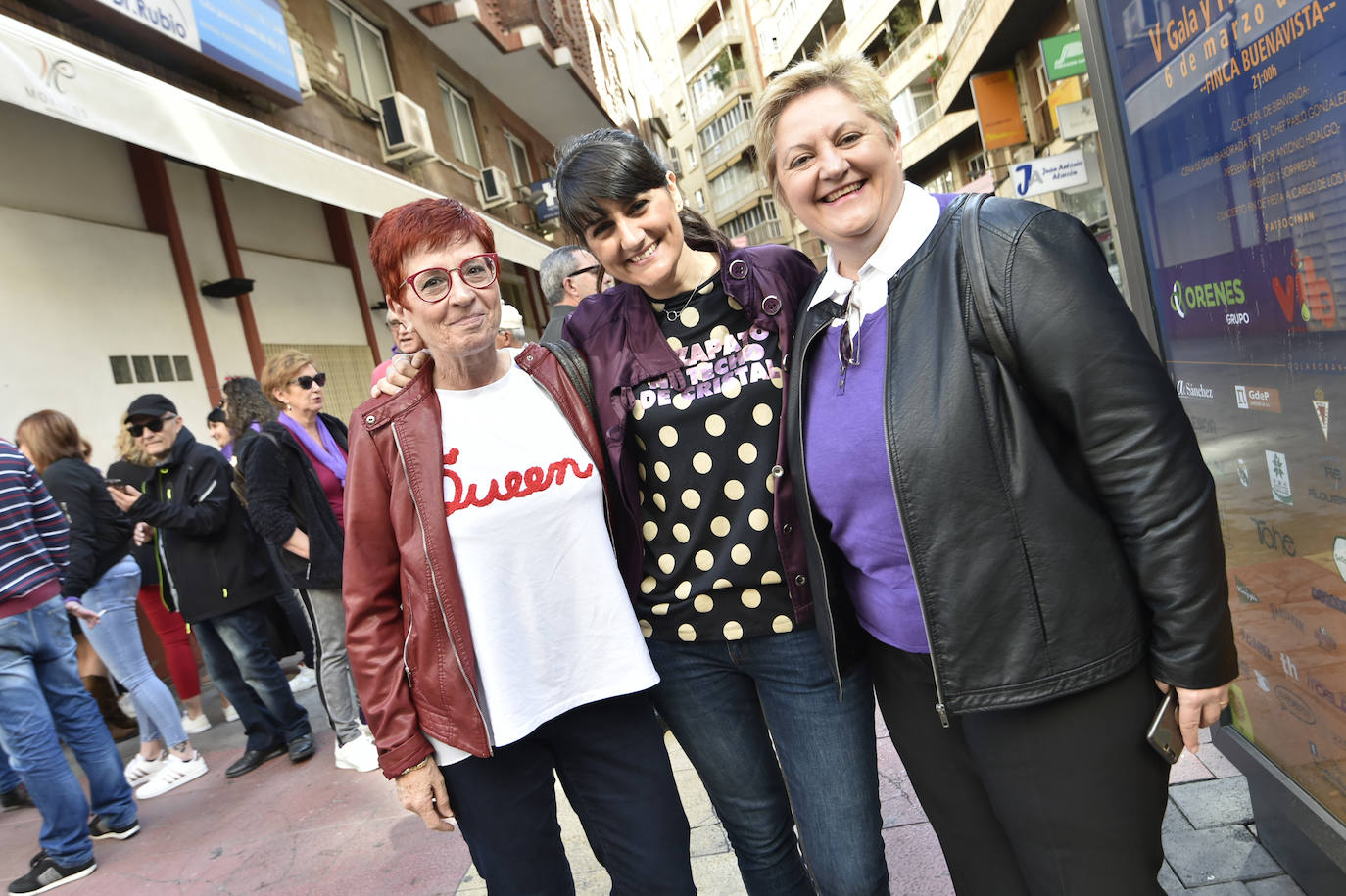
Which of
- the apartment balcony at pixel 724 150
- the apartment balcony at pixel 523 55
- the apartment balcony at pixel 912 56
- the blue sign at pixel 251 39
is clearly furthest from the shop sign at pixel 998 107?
the apartment balcony at pixel 724 150

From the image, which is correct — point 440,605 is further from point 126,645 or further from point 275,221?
point 275,221

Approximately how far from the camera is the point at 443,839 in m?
3.68

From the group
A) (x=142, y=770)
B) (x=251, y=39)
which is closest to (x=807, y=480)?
(x=142, y=770)

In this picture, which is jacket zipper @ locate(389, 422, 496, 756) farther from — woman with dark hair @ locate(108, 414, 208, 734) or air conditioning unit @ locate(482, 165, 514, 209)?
air conditioning unit @ locate(482, 165, 514, 209)

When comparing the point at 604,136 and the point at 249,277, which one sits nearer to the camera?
the point at 604,136

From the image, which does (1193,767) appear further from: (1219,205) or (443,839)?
(443,839)

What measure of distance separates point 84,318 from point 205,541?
265 cm

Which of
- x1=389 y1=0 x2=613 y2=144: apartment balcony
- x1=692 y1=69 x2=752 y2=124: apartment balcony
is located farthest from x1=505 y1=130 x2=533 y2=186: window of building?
x1=692 y1=69 x2=752 y2=124: apartment balcony

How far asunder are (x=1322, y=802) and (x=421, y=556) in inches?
83.0

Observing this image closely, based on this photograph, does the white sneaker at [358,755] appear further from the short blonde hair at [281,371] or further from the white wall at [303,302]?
the white wall at [303,302]

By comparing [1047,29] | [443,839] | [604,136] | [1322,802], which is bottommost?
[443,839]

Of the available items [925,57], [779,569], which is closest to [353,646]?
[779,569]

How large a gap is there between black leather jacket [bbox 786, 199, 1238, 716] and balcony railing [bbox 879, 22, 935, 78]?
26.6 meters

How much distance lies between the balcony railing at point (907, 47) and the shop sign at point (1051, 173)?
52.8ft
